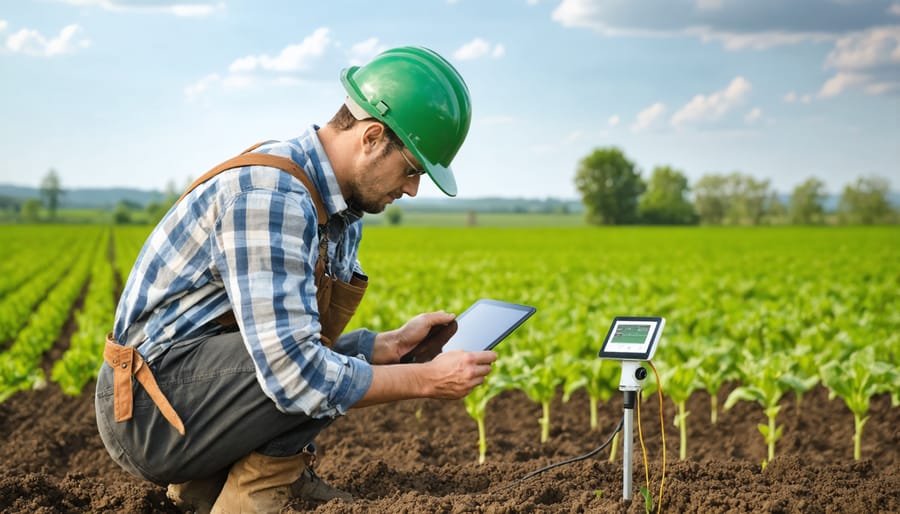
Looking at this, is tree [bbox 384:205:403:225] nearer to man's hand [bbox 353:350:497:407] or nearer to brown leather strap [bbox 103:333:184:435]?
brown leather strap [bbox 103:333:184:435]

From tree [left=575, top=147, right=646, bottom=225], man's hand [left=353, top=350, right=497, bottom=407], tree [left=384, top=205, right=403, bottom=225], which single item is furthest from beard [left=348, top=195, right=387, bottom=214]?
tree [left=575, top=147, right=646, bottom=225]

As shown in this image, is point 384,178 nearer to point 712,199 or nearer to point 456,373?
point 456,373

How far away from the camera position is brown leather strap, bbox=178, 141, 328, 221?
2.75m

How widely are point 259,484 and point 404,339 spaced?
2.77 feet

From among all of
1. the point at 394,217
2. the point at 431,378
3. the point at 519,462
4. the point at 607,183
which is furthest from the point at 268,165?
the point at 607,183

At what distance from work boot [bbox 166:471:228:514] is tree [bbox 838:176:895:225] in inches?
3434

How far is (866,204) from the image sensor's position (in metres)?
88.6

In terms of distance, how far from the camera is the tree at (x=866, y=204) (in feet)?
275

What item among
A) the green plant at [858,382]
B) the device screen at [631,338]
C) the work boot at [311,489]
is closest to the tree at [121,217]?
the green plant at [858,382]

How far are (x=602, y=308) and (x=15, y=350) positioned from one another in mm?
6522

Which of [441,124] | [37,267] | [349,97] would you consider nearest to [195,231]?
[349,97]

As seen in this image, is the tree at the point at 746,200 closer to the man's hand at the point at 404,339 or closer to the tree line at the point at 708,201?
the tree line at the point at 708,201

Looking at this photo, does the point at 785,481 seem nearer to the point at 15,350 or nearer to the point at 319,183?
the point at 319,183

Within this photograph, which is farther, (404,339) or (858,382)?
(858,382)
